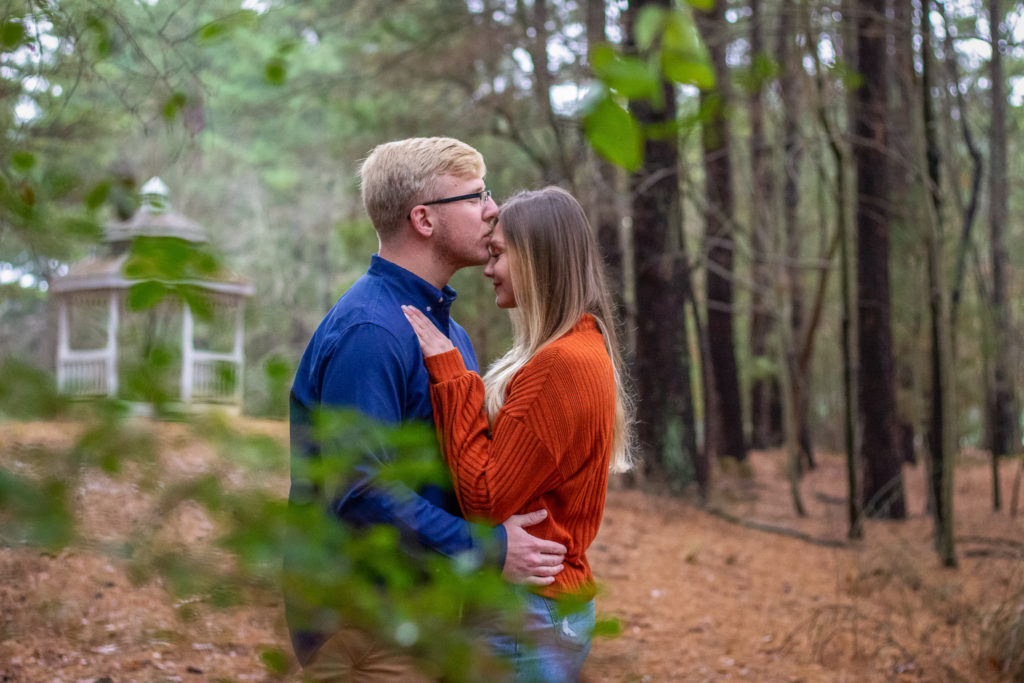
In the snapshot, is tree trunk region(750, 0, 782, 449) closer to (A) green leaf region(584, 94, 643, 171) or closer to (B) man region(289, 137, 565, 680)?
(B) man region(289, 137, 565, 680)

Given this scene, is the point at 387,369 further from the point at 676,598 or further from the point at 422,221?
the point at 676,598

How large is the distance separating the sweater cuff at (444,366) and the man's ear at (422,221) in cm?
44

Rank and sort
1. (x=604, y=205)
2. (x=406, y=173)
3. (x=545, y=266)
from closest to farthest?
(x=545, y=266), (x=406, y=173), (x=604, y=205)

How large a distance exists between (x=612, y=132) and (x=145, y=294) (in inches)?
26.6

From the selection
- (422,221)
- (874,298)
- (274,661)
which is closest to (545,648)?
(274,661)

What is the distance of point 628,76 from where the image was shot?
0.96 m

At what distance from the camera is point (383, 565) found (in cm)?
145

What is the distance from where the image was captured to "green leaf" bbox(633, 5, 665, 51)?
0.96m

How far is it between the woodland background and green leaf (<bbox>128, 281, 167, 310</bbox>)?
5.2 inches

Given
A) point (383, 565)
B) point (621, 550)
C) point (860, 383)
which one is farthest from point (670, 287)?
point (383, 565)

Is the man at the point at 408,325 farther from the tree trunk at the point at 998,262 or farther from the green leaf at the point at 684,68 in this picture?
the tree trunk at the point at 998,262

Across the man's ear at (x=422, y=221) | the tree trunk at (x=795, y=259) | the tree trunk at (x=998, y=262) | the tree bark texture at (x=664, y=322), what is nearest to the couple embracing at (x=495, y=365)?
the man's ear at (x=422, y=221)

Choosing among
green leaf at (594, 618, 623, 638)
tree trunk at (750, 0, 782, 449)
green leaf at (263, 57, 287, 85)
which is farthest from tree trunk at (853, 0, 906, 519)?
green leaf at (594, 618, 623, 638)

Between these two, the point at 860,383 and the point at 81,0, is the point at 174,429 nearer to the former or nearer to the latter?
the point at 81,0
